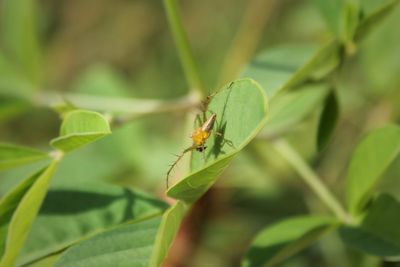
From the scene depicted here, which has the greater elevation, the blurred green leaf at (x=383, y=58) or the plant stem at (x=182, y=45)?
the blurred green leaf at (x=383, y=58)

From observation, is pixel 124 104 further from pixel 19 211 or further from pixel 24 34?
pixel 19 211

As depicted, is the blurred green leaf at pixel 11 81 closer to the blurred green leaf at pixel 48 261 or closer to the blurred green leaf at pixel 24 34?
the blurred green leaf at pixel 24 34

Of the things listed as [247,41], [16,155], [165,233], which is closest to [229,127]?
[165,233]

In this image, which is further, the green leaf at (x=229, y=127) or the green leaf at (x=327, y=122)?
the green leaf at (x=327, y=122)

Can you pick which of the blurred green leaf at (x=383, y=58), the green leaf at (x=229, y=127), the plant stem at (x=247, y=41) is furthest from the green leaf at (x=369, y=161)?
the plant stem at (x=247, y=41)

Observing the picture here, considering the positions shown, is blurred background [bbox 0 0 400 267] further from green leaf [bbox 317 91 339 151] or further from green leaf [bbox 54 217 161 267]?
green leaf [bbox 54 217 161 267]

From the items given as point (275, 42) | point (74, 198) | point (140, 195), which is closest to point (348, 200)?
point (140, 195)

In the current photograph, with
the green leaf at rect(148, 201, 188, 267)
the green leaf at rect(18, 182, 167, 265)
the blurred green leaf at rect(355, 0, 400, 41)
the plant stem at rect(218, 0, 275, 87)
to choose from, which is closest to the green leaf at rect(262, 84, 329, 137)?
the blurred green leaf at rect(355, 0, 400, 41)
